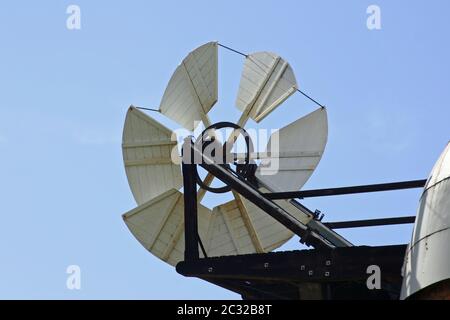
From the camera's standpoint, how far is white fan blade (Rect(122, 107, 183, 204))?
3075 centimetres

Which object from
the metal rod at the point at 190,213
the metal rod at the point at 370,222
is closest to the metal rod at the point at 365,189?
the metal rod at the point at 370,222

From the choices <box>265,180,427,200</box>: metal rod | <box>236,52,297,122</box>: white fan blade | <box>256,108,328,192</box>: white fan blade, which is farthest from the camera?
<box>236,52,297,122</box>: white fan blade

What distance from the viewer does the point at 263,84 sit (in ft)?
105

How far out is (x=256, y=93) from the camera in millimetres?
31891

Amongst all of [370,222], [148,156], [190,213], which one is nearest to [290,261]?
[190,213]

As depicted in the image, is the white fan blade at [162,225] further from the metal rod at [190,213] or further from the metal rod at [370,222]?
the metal rod at [370,222]

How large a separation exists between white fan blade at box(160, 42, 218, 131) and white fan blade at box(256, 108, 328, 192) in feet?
6.08

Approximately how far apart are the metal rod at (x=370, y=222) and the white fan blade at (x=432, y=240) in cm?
572

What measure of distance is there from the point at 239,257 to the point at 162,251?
320 centimetres

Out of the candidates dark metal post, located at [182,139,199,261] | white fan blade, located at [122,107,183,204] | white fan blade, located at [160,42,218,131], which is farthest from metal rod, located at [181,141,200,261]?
white fan blade, located at [160,42,218,131]

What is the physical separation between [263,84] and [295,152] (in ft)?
6.61

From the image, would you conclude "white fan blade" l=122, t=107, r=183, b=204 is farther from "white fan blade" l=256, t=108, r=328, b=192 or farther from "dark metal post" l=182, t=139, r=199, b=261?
"white fan blade" l=256, t=108, r=328, b=192
